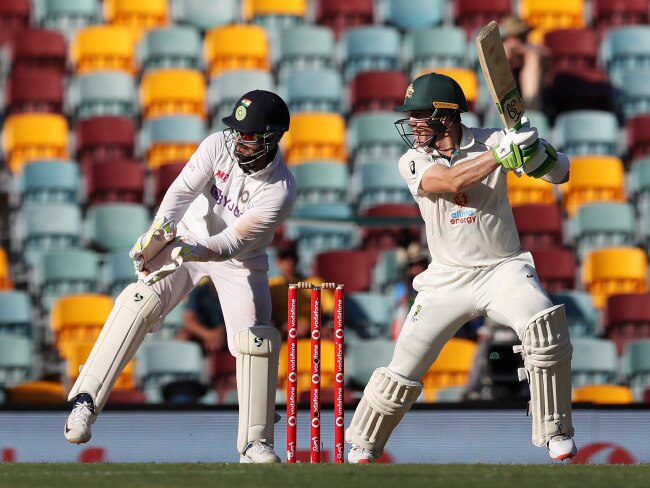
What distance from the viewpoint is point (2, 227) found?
10.2 meters

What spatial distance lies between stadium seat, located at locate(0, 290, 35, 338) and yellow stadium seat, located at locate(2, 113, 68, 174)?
165 centimetres

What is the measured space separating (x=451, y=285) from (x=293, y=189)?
0.74 metres

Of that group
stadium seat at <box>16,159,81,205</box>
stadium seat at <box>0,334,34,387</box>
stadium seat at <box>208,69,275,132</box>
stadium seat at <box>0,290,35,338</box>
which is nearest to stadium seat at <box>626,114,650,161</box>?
stadium seat at <box>208,69,275,132</box>

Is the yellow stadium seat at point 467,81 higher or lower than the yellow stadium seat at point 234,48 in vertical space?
lower

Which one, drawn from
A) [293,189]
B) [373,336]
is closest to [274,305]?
[373,336]

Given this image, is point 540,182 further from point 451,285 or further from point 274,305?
point 451,285

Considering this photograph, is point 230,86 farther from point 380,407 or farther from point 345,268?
point 380,407

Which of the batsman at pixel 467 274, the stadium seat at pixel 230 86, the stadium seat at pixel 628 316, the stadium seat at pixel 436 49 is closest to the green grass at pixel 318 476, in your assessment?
the batsman at pixel 467 274

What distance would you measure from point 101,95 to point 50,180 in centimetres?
104

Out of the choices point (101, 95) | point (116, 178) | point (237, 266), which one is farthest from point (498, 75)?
point (101, 95)

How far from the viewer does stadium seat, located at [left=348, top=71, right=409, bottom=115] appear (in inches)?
411

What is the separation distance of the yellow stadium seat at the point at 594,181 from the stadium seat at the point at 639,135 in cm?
36

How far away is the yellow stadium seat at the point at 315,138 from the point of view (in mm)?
10094

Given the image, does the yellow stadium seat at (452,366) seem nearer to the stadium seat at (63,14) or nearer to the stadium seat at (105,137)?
the stadium seat at (105,137)
